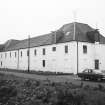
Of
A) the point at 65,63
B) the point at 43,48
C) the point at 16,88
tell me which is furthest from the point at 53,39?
the point at 16,88

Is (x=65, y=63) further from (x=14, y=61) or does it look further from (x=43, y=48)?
(x=14, y=61)

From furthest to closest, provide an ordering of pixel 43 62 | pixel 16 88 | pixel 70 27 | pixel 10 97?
pixel 43 62 < pixel 70 27 < pixel 16 88 < pixel 10 97

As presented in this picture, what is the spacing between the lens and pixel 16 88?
17.7m

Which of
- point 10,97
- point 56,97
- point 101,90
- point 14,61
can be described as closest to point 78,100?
point 56,97

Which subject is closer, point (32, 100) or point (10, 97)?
point (32, 100)

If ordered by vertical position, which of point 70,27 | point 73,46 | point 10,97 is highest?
point 70,27

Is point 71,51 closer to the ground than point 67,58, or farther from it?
farther from it

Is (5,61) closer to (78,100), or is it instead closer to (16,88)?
(16,88)

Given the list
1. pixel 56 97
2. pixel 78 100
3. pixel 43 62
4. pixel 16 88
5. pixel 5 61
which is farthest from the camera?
pixel 5 61

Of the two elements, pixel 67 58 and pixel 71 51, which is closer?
pixel 71 51

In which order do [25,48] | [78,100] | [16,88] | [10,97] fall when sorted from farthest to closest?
[25,48]
[16,88]
[10,97]
[78,100]

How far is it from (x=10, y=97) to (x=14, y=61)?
139ft

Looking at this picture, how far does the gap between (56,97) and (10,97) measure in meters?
4.58

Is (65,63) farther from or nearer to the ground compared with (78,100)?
farther from the ground
